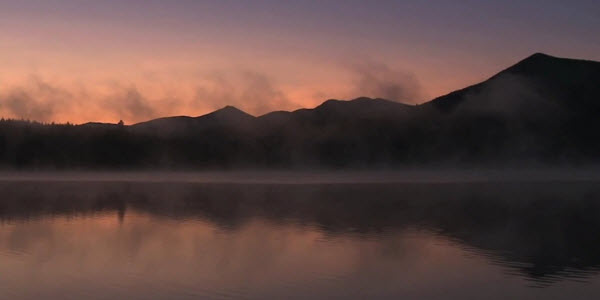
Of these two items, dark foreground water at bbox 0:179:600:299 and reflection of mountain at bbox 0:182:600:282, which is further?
reflection of mountain at bbox 0:182:600:282

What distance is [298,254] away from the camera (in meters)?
37.8

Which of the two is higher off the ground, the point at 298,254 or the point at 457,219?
the point at 457,219

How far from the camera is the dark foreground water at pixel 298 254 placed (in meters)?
28.2

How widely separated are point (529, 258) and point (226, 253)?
16.2m

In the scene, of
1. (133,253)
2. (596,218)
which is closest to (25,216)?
(133,253)

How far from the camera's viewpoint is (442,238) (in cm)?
4541

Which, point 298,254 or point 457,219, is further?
point 457,219

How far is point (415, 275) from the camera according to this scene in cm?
3167

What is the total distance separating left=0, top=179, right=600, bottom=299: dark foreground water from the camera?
28.2 meters

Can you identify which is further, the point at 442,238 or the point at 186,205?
the point at 186,205

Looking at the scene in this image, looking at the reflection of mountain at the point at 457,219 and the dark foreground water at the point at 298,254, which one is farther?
the reflection of mountain at the point at 457,219

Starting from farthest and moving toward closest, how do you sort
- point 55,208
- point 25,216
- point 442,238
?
1. point 55,208
2. point 25,216
3. point 442,238

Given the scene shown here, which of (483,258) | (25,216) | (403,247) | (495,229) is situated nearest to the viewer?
(483,258)

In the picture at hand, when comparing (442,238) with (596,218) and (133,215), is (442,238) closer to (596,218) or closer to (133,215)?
(596,218)
